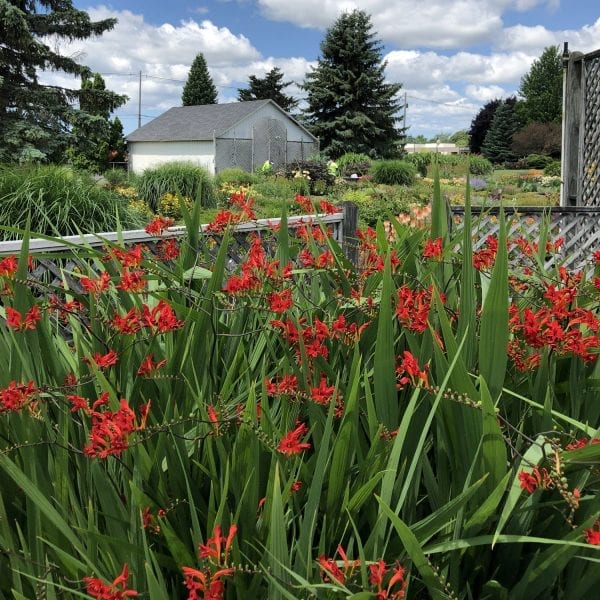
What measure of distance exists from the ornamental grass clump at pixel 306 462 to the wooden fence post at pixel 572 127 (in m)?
5.57

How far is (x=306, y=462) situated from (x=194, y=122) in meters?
35.3

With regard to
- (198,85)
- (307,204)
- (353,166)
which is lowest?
(307,204)

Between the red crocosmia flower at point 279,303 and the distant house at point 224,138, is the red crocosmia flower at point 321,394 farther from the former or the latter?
the distant house at point 224,138

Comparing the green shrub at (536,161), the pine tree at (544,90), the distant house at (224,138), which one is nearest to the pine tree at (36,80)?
the distant house at (224,138)

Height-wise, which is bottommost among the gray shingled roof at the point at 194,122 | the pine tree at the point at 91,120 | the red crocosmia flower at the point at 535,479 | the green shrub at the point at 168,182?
the red crocosmia flower at the point at 535,479

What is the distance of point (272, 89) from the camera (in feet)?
164

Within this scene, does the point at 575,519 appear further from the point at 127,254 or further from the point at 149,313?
the point at 127,254

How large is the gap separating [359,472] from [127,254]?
0.67m

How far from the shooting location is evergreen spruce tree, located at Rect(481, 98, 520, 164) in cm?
5244

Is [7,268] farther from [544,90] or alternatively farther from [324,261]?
[544,90]

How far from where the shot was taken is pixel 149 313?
1.09 metres

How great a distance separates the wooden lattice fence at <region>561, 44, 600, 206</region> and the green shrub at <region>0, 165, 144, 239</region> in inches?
160

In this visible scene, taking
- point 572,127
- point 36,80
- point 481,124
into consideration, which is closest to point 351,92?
point 36,80

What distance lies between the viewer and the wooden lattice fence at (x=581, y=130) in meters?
6.00
